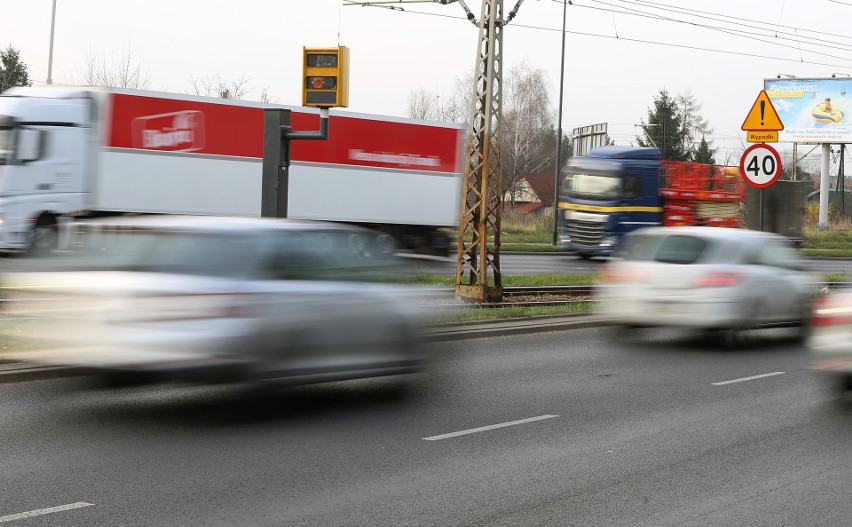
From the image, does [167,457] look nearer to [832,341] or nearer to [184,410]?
[184,410]

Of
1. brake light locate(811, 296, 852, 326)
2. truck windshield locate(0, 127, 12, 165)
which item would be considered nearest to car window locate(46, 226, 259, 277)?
brake light locate(811, 296, 852, 326)

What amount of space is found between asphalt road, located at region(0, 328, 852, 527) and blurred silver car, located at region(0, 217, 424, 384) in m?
0.44

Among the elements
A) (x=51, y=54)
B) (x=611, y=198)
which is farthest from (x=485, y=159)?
(x=51, y=54)

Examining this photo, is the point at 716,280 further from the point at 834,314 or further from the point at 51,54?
the point at 51,54

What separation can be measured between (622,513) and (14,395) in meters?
5.49

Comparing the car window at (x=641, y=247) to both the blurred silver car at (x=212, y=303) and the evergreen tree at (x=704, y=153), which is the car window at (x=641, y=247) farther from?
the evergreen tree at (x=704, y=153)

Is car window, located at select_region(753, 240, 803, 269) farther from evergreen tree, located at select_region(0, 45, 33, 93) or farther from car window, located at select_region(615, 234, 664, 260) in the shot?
evergreen tree, located at select_region(0, 45, 33, 93)

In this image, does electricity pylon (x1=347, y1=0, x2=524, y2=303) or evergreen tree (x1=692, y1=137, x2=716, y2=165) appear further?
evergreen tree (x1=692, y1=137, x2=716, y2=165)

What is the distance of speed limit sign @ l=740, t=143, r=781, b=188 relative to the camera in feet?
56.7

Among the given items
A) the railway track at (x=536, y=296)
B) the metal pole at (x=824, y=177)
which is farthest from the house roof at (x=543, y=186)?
the railway track at (x=536, y=296)

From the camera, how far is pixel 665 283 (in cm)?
1364

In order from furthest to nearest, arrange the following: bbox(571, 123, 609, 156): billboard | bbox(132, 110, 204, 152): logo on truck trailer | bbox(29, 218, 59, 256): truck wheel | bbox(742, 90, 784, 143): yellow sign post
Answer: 1. bbox(571, 123, 609, 156): billboard
2. bbox(132, 110, 204, 152): logo on truck trailer
3. bbox(29, 218, 59, 256): truck wheel
4. bbox(742, 90, 784, 143): yellow sign post

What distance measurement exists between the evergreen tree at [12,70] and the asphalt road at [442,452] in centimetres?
5986

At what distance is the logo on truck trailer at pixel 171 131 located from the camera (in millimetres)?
23062
